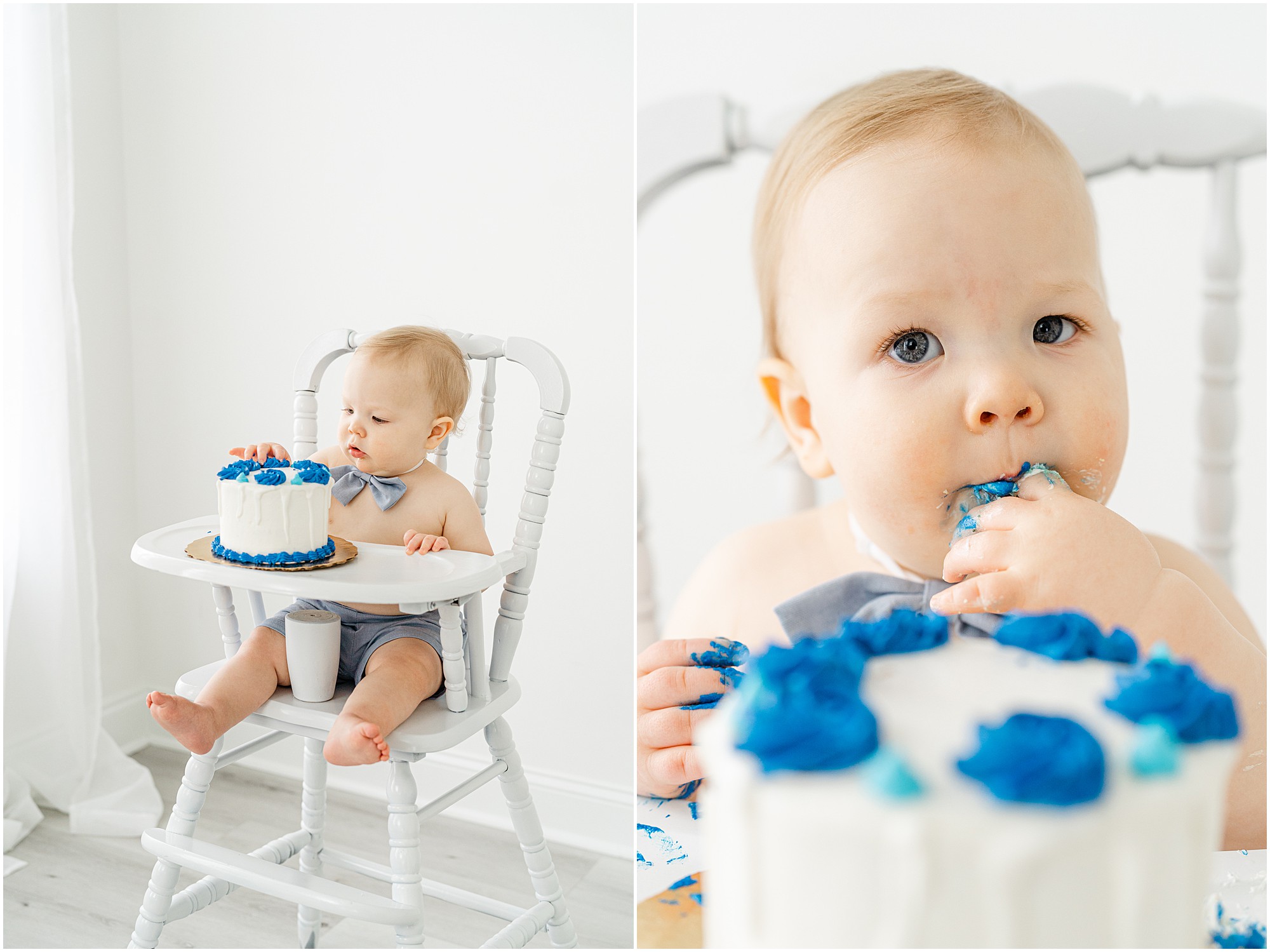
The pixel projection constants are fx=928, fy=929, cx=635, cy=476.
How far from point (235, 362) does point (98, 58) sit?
2.38 ft

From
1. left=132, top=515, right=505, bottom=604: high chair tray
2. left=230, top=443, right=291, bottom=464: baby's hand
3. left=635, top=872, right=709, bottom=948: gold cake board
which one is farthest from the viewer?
left=230, top=443, right=291, bottom=464: baby's hand

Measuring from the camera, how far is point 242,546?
1017 millimetres

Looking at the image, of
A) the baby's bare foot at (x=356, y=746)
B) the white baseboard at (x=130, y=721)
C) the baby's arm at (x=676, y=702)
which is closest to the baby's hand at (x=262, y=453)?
the baby's bare foot at (x=356, y=746)

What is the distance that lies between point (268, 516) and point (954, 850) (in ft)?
2.77

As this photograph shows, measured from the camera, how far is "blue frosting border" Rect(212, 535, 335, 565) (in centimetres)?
100

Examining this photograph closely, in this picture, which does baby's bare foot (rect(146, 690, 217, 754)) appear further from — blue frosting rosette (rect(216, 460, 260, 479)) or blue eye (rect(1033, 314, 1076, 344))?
blue eye (rect(1033, 314, 1076, 344))

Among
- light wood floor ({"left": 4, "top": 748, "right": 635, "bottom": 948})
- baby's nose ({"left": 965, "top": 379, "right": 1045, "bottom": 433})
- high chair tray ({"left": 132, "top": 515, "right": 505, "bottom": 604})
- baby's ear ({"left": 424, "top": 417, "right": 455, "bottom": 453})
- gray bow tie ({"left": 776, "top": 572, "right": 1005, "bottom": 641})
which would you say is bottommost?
light wood floor ({"left": 4, "top": 748, "right": 635, "bottom": 948})

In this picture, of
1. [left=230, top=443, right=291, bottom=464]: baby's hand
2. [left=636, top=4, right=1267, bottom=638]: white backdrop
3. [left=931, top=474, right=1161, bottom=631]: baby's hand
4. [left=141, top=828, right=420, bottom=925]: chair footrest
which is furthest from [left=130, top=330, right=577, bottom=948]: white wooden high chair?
[left=931, top=474, right=1161, bottom=631]: baby's hand

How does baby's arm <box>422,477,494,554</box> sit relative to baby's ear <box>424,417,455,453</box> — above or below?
below

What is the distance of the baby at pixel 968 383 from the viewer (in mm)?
733

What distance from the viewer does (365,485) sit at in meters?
1.26

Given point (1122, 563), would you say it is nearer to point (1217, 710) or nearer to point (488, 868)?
point (1217, 710)

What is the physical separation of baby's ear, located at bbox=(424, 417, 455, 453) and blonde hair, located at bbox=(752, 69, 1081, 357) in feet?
1.51

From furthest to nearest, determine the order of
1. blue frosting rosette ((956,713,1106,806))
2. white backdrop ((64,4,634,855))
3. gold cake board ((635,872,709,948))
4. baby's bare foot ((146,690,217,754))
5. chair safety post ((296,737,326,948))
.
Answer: white backdrop ((64,4,634,855)) → chair safety post ((296,737,326,948)) → baby's bare foot ((146,690,217,754)) → gold cake board ((635,872,709,948)) → blue frosting rosette ((956,713,1106,806))
